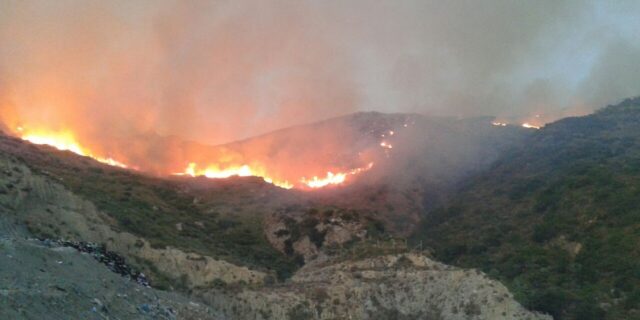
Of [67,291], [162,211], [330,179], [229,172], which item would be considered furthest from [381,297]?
[229,172]

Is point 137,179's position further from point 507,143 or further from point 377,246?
point 507,143

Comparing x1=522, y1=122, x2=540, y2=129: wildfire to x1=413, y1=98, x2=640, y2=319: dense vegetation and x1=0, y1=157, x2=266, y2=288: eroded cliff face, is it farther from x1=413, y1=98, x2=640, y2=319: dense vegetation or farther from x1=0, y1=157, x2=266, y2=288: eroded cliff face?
x1=0, y1=157, x2=266, y2=288: eroded cliff face

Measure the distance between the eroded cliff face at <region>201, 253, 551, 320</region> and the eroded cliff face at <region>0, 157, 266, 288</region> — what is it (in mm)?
7791

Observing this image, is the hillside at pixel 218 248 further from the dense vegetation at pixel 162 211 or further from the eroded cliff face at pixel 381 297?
the dense vegetation at pixel 162 211

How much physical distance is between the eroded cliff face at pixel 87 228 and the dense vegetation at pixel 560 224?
28625 millimetres

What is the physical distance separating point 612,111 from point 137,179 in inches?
4258

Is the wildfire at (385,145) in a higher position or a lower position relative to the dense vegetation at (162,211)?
A: higher

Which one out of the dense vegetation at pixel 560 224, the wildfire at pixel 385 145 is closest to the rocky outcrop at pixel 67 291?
the dense vegetation at pixel 560 224

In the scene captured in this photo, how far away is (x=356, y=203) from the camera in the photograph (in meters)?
110

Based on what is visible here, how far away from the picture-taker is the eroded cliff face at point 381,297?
Result: 49438mm

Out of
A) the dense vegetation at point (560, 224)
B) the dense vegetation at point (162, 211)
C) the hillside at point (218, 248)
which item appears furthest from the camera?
the dense vegetation at point (162, 211)

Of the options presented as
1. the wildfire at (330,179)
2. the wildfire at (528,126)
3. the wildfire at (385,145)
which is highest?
the wildfire at (528,126)

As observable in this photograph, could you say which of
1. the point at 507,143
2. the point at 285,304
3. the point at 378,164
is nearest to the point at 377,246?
the point at 285,304

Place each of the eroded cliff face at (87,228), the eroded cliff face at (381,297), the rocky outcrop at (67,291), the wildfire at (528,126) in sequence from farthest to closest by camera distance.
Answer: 1. the wildfire at (528,126)
2. the eroded cliff face at (87,228)
3. the eroded cliff face at (381,297)
4. the rocky outcrop at (67,291)
